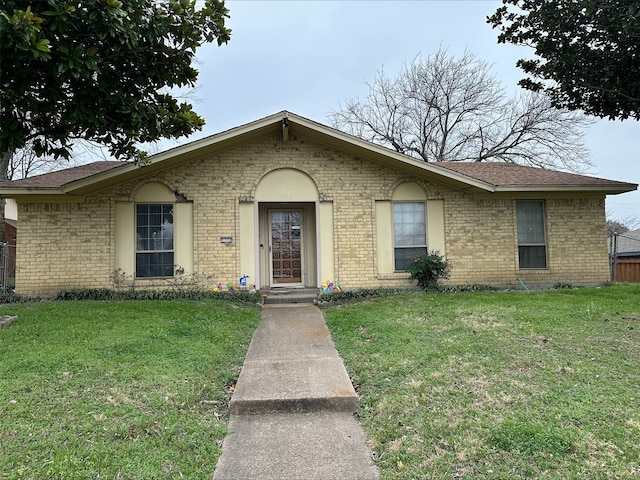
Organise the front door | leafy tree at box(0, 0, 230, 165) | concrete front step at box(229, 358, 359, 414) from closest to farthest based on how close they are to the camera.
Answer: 1. concrete front step at box(229, 358, 359, 414)
2. leafy tree at box(0, 0, 230, 165)
3. the front door

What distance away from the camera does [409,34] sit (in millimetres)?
22500

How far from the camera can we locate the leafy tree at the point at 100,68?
553 cm

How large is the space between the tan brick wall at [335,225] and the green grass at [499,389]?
330 cm

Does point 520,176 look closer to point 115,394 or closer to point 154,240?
point 154,240

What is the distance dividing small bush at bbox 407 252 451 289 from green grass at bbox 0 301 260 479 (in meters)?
4.79

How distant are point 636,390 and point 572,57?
8.48 m

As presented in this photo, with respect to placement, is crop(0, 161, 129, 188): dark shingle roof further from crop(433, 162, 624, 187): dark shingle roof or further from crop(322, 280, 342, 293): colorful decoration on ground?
crop(433, 162, 624, 187): dark shingle roof

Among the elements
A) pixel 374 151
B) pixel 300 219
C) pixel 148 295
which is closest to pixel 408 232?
pixel 374 151

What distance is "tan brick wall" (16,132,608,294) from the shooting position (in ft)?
32.4

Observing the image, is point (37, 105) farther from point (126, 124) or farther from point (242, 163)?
point (242, 163)

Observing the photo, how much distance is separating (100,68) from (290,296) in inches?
245

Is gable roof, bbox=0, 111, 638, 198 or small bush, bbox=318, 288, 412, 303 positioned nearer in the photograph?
gable roof, bbox=0, 111, 638, 198

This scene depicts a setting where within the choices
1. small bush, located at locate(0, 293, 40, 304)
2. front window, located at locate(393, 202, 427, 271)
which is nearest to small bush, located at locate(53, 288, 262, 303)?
small bush, located at locate(0, 293, 40, 304)

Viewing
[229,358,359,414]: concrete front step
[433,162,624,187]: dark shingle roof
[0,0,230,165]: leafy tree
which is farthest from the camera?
[433,162,624,187]: dark shingle roof
